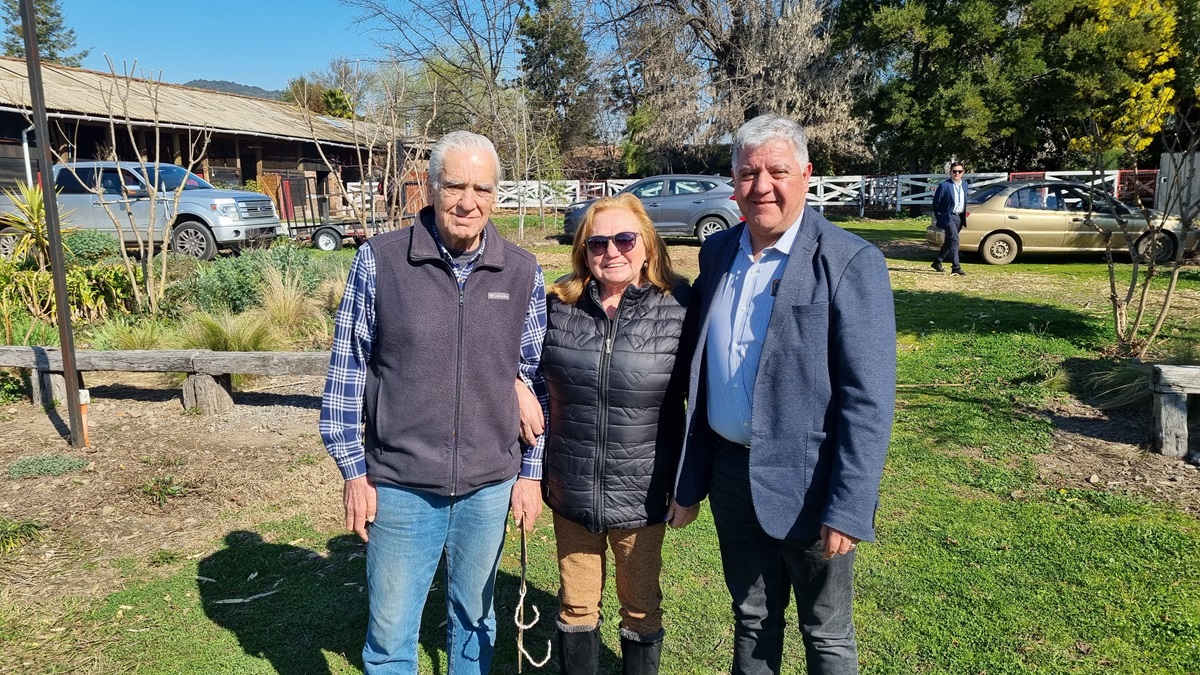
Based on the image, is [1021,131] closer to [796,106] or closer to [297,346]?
[796,106]

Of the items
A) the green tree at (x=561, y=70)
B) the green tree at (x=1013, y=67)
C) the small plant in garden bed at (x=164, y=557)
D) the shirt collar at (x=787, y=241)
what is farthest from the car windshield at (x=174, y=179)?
the green tree at (x=1013, y=67)

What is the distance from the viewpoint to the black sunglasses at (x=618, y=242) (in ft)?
7.84

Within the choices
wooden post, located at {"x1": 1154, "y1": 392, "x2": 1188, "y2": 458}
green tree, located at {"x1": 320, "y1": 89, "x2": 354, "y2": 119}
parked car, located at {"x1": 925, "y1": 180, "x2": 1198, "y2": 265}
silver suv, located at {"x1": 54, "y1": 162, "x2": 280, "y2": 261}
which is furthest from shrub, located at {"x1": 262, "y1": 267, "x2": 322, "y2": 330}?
green tree, located at {"x1": 320, "y1": 89, "x2": 354, "y2": 119}

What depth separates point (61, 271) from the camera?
195 inches

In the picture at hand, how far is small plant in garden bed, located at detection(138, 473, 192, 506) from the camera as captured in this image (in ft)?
14.2

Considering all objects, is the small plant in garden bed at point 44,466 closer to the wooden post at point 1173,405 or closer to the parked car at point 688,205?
the wooden post at point 1173,405

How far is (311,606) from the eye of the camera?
3354 millimetres

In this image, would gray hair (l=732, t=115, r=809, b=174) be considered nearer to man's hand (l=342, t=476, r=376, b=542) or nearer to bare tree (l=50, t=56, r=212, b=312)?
man's hand (l=342, t=476, r=376, b=542)

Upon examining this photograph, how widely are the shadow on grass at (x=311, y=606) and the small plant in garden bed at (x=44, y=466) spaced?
156 cm

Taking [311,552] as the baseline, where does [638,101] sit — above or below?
above

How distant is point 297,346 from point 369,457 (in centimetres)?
525

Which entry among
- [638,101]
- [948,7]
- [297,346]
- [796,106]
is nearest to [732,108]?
[796,106]

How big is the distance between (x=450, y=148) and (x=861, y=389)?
1273mm

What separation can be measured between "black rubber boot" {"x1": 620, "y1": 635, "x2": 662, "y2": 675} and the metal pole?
4250 mm
